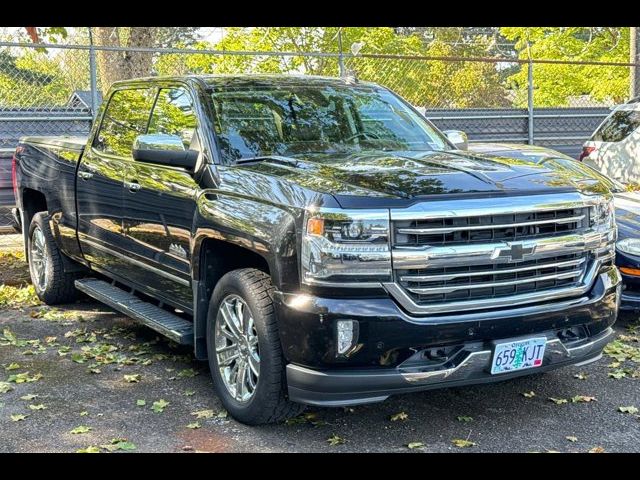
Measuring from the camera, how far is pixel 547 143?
14719mm

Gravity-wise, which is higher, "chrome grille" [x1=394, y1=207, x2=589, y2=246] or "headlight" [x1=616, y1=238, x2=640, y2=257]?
"chrome grille" [x1=394, y1=207, x2=589, y2=246]

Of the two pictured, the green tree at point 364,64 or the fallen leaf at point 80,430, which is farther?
the green tree at point 364,64

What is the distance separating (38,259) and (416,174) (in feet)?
15.7

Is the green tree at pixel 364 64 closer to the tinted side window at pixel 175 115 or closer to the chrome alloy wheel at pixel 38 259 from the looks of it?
the chrome alloy wheel at pixel 38 259

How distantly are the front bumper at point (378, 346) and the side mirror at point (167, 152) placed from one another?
4.25 feet

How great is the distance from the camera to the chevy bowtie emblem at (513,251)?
429 cm

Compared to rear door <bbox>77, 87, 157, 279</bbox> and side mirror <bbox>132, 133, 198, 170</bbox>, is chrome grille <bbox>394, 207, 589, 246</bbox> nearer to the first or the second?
side mirror <bbox>132, 133, 198, 170</bbox>

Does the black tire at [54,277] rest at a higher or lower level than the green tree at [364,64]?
lower

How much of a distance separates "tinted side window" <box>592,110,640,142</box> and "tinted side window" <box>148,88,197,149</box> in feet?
26.2

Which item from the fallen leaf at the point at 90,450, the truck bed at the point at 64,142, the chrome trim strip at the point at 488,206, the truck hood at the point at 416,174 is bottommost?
the fallen leaf at the point at 90,450

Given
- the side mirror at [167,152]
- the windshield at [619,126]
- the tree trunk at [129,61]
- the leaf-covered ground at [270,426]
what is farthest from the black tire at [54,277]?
the windshield at [619,126]

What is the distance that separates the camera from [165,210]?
545 cm

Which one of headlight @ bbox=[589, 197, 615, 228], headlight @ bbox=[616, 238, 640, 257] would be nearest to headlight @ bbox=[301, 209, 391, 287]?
headlight @ bbox=[589, 197, 615, 228]

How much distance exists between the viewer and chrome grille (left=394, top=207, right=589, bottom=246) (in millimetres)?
4117
